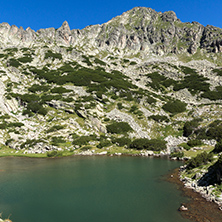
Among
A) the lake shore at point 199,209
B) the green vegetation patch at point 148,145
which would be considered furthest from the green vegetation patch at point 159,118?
the lake shore at point 199,209

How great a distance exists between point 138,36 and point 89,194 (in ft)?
599

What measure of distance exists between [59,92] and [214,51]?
14236cm

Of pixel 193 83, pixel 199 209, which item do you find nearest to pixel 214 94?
pixel 193 83

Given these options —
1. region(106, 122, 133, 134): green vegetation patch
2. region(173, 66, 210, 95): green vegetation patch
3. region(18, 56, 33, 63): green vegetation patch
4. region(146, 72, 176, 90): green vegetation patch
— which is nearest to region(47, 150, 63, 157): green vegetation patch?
region(106, 122, 133, 134): green vegetation patch

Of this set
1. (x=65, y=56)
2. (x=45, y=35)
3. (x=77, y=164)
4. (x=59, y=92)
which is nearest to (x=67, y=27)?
(x=45, y=35)

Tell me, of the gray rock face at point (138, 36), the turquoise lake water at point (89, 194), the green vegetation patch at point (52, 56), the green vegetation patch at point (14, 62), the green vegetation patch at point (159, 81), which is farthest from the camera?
the gray rock face at point (138, 36)

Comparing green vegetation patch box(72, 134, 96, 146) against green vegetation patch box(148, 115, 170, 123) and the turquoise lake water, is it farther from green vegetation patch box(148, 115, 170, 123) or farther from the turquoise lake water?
green vegetation patch box(148, 115, 170, 123)

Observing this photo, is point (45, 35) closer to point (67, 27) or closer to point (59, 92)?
point (67, 27)

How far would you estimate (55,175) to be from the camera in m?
32.3

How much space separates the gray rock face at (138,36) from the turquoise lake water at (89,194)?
511ft

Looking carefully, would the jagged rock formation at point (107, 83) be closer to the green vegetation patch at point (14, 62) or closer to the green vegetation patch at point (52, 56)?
the green vegetation patch at point (52, 56)

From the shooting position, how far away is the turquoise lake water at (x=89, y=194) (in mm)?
17734

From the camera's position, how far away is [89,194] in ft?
76.4

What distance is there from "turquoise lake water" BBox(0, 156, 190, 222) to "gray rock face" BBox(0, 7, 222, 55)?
156 meters
